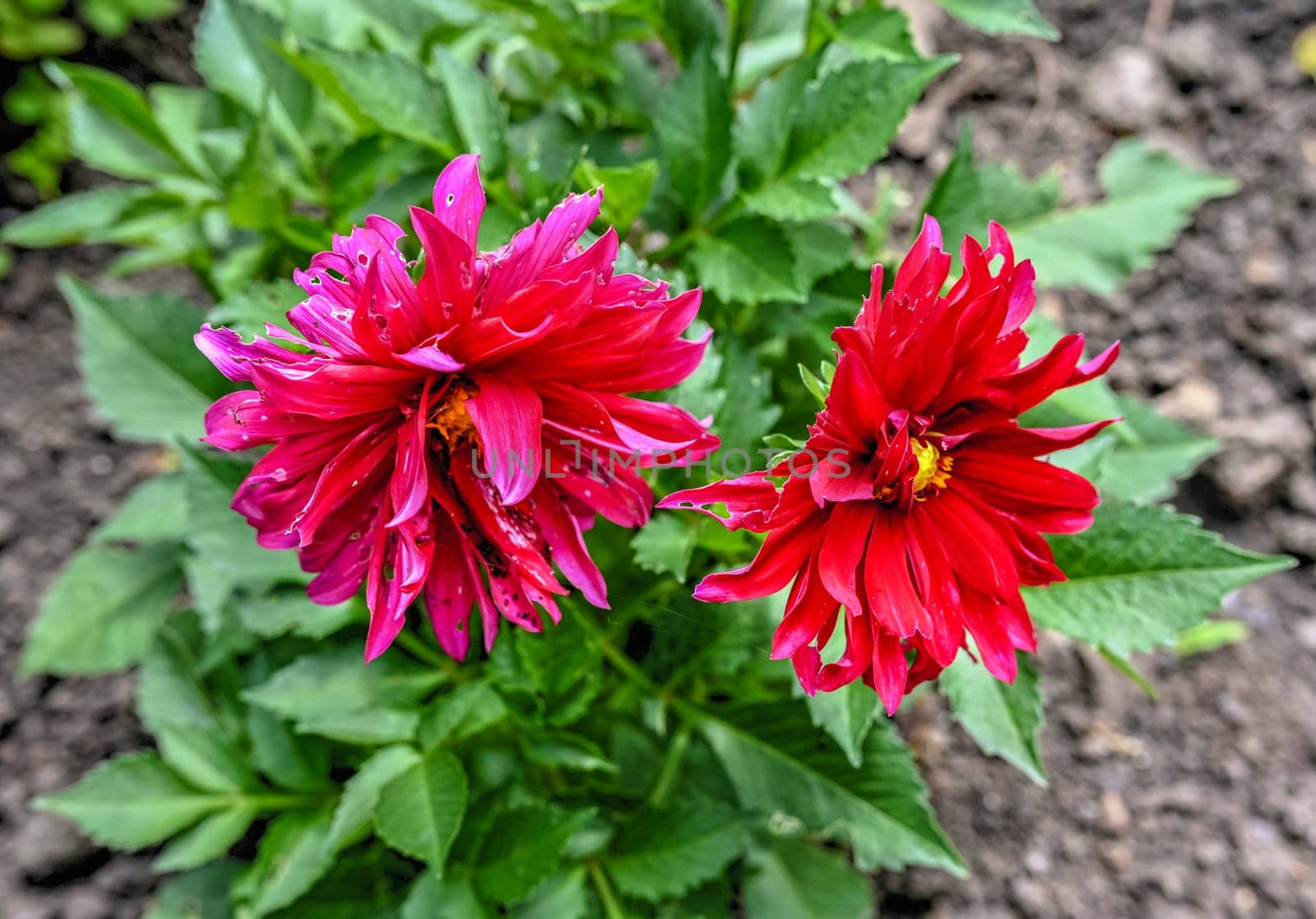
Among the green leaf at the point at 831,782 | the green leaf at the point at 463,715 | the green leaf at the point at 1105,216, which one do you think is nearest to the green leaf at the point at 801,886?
the green leaf at the point at 831,782

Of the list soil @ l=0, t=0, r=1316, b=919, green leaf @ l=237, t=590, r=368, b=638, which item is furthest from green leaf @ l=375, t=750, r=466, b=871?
soil @ l=0, t=0, r=1316, b=919

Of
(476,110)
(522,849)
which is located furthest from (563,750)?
(476,110)

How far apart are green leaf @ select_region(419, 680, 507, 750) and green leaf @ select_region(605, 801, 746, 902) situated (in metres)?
0.27

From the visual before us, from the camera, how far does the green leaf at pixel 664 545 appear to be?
100 centimetres

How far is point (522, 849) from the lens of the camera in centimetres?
116

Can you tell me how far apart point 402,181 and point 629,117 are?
0.38m

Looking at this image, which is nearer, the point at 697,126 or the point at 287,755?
the point at 697,126

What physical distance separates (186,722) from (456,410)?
99 cm

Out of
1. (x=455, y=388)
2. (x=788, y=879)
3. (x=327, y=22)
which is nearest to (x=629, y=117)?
(x=327, y=22)

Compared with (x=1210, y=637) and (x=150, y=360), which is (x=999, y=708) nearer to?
(x=1210, y=637)

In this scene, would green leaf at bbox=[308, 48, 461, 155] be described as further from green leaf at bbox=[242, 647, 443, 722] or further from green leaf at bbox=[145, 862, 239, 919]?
green leaf at bbox=[145, 862, 239, 919]

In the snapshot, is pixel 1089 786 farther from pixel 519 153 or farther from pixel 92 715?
pixel 92 715

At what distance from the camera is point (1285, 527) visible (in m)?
1.99

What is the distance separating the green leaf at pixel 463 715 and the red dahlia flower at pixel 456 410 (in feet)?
0.95
